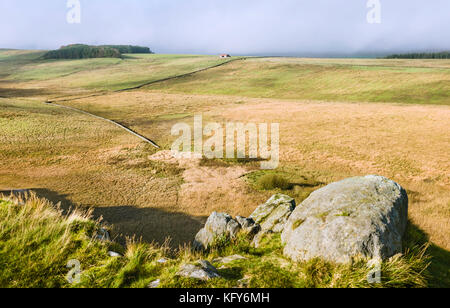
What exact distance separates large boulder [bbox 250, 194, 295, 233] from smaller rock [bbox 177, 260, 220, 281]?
4.48 m

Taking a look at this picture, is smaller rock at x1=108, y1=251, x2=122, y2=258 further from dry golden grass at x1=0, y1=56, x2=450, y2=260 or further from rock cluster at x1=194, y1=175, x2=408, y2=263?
dry golden grass at x1=0, y1=56, x2=450, y2=260

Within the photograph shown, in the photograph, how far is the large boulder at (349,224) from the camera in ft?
25.5

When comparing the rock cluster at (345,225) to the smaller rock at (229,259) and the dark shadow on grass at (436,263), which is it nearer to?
the dark shadow on grass at (436,263)

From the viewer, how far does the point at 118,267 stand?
7109mm

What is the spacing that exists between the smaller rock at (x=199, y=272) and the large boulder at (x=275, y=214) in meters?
4.48

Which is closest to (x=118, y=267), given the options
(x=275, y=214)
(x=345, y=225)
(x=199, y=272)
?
(x=199, y=272)

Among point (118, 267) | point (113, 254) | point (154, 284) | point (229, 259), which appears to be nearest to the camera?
point (154, 284)

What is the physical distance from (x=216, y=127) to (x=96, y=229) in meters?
33.2

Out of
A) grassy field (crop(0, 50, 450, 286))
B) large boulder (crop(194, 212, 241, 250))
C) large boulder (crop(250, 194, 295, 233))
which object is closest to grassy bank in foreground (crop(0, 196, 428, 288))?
grassy field (crop(0, 50, 450, 286))

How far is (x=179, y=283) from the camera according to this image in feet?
21.3

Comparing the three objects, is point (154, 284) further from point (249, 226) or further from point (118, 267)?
point (249, 226)

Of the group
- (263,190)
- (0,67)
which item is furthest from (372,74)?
(0,67)

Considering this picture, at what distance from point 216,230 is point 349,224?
18.7ft
